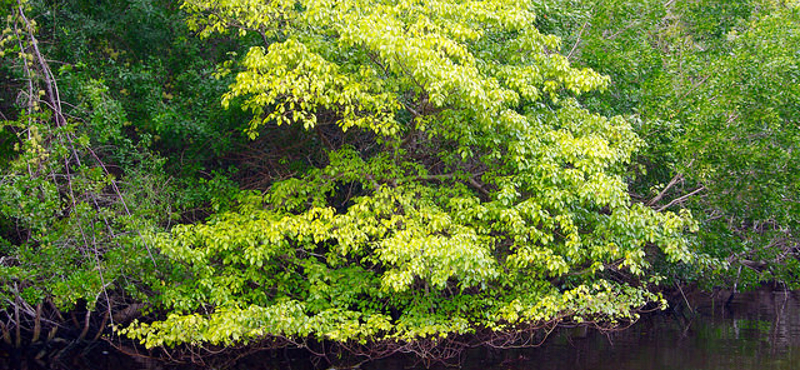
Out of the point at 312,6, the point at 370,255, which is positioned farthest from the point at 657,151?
the point at 312,6

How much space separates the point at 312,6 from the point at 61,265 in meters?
4.43

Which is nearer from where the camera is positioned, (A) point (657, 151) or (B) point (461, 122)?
(B) point (461, 122)

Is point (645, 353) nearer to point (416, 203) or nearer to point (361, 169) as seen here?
point (416, 203)

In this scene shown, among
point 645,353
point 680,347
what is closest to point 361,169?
point 645,353

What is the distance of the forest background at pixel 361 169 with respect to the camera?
30.8 ft

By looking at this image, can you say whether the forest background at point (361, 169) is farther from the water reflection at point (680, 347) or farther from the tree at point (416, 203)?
the water reflection at point (680, 347)

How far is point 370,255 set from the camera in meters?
10.5

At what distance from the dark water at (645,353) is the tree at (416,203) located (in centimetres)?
126

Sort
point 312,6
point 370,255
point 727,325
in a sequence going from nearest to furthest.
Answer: point 312,6, point 370,255, point 727,325

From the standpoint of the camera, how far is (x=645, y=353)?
43.1 ft

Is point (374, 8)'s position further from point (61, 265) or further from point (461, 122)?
point (61, 265)

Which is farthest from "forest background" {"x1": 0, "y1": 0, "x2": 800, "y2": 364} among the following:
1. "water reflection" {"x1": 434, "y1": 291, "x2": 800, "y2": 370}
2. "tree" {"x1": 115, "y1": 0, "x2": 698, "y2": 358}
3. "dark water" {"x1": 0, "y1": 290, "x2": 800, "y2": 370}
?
"water reflection" {"x1": 434, "y1": 291, "x2": 800, "y2": 370}

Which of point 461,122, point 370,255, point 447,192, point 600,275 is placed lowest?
point 600,275

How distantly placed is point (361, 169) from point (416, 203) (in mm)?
1005
